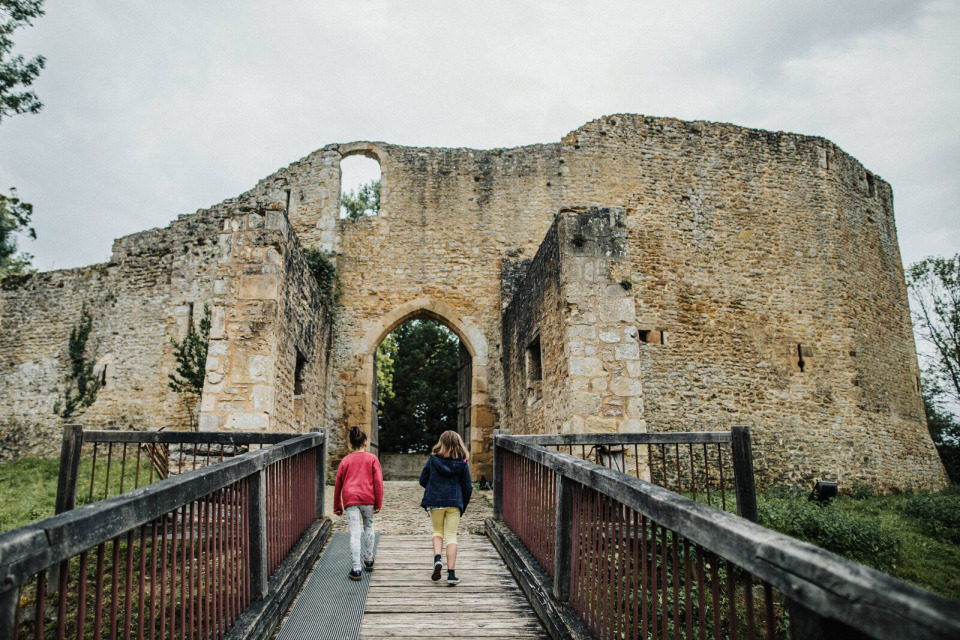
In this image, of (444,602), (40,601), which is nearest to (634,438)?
(444,602)

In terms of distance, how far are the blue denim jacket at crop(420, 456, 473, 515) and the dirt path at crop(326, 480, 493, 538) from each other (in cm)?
120

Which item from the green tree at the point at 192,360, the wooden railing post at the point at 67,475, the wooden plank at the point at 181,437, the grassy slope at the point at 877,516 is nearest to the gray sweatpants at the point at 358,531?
the wooden plank at the point at 181,437

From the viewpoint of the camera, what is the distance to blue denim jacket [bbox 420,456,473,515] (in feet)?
13.2

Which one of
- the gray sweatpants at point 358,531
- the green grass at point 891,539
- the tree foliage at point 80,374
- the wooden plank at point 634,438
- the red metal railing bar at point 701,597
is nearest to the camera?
the red metal railing bar at point 701,597

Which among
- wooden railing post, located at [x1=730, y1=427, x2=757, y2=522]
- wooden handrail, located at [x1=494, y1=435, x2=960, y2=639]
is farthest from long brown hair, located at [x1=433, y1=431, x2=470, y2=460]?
wooden handrail, located at [x1=494, y1=435, x2=960, y2=639]

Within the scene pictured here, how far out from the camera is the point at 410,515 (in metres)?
6.51

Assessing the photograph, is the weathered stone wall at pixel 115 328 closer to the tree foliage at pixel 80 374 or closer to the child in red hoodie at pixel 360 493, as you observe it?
the tree foliage at pixel 80 374

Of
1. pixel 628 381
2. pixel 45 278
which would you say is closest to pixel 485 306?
pixel 628 381

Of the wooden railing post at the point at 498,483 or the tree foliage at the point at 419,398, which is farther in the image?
the tree foliage at the point at 419,398

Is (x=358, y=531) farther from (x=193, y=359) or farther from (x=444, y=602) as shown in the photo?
(x=193, y=359)

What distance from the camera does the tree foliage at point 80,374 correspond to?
13.3m

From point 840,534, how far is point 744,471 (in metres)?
3.38

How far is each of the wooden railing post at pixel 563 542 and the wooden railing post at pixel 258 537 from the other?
157 cm

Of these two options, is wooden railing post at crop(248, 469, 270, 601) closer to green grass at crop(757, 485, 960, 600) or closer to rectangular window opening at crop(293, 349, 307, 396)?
rectangular window opening at crop(293, 349, 307, 396)
